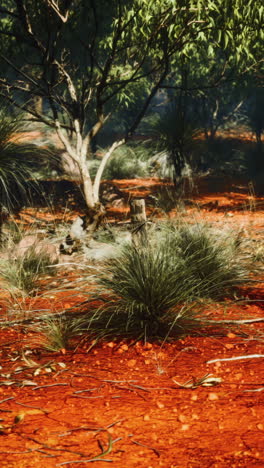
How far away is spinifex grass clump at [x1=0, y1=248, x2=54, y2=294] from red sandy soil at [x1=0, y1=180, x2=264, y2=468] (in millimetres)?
1274

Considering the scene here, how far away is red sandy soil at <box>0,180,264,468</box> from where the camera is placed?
2.00 metres

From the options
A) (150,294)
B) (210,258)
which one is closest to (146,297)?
(150,294)

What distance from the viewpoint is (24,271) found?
475 centimetres

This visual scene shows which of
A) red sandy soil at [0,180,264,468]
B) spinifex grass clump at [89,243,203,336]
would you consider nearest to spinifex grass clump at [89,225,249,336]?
spinifex grass clump at [89,243,203,336]

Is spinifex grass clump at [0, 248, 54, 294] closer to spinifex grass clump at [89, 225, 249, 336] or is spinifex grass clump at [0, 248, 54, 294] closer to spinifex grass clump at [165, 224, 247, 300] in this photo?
spinifex grass clump at [89, 225, 249, 336]

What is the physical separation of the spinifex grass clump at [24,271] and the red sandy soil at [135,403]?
4.18 ft

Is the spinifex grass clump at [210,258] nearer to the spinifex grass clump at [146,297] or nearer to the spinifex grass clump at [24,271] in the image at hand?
the spinifex grass clump at [146,297]

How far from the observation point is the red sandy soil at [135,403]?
2000 millimetres

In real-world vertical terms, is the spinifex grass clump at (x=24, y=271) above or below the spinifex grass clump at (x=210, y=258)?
below

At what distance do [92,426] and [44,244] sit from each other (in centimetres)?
379

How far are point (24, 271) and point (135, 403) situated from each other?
8.40 feet

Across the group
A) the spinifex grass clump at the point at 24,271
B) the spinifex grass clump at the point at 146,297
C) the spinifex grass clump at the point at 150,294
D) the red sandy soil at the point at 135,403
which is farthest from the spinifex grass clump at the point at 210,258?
the spinifex grass clump at the point at 24,271

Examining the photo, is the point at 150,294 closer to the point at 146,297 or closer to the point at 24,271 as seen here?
the point at 146,297

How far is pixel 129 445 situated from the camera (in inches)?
81.7
